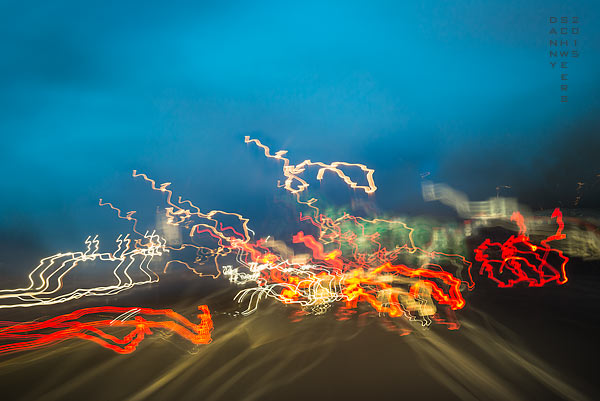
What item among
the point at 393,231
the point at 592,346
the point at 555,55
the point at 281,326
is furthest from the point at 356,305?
the point at 393,231

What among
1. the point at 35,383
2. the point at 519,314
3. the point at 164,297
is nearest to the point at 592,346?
the point at 519,314

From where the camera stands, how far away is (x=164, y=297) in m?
9.61

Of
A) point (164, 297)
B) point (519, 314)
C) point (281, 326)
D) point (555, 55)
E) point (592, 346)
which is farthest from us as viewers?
point (164, 297)

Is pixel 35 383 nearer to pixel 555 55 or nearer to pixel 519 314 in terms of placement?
pixel 519 314

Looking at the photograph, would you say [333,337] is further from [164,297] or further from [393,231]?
[393,231]

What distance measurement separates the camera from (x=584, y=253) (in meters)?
14.1

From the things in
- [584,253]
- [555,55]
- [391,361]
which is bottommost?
[584,253]

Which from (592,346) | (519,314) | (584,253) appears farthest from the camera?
(584,253)

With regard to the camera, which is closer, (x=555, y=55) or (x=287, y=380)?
(x=287, y=380)

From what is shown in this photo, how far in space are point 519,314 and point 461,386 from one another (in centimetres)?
403

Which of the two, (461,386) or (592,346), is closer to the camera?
(461,386)

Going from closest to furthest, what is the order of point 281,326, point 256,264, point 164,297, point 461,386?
point 461,386, point 281,326, point 256,264, point 164,297

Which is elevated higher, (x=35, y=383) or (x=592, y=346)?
Answer: (x=35, y=383)

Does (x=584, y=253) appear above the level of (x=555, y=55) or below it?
below
